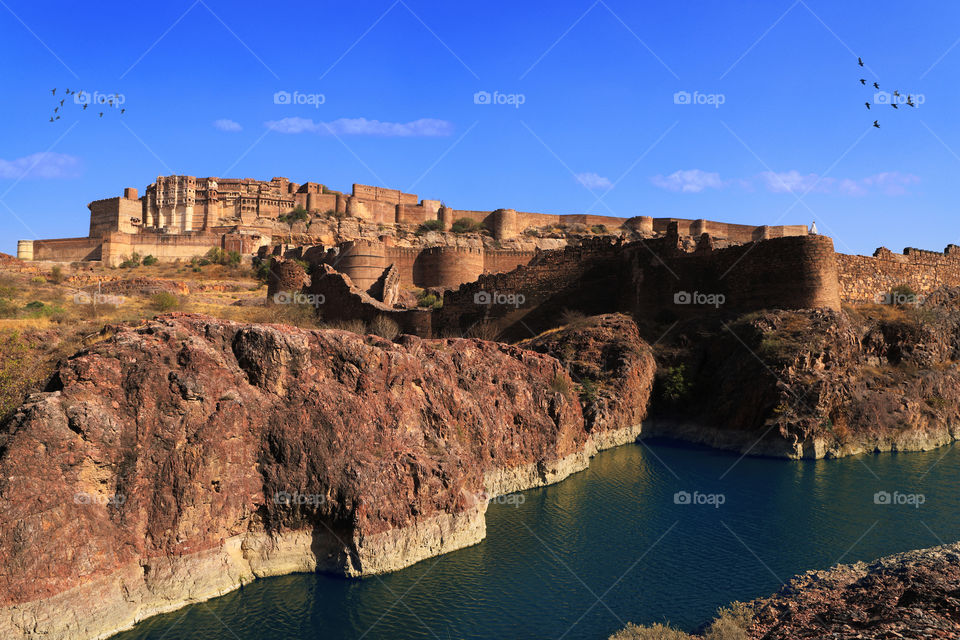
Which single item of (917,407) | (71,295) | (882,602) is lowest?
(882,602)

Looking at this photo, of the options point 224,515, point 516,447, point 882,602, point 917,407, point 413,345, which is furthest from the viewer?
point 917,407

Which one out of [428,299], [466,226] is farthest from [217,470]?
[466,226]

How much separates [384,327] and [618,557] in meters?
16.4

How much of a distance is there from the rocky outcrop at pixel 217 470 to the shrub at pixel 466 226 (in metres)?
55.0

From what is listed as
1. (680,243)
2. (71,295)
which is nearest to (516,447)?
(680,243)

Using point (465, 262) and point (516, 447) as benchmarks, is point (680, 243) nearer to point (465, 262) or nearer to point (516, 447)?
point (516, 447)

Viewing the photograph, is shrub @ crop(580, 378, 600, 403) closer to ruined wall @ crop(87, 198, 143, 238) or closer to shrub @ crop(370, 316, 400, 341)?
shrub @ crop(370, 316, 400, 341)

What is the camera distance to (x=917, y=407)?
26.2 meters

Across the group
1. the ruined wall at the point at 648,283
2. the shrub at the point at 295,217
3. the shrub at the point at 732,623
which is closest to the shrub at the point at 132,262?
the shrub at the point at 295,217

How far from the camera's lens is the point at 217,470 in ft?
41.3

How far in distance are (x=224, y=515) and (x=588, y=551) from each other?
8488 mm

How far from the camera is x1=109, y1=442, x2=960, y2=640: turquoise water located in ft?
38.9

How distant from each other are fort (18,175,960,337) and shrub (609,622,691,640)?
20542mm

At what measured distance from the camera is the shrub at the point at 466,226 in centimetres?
7212
